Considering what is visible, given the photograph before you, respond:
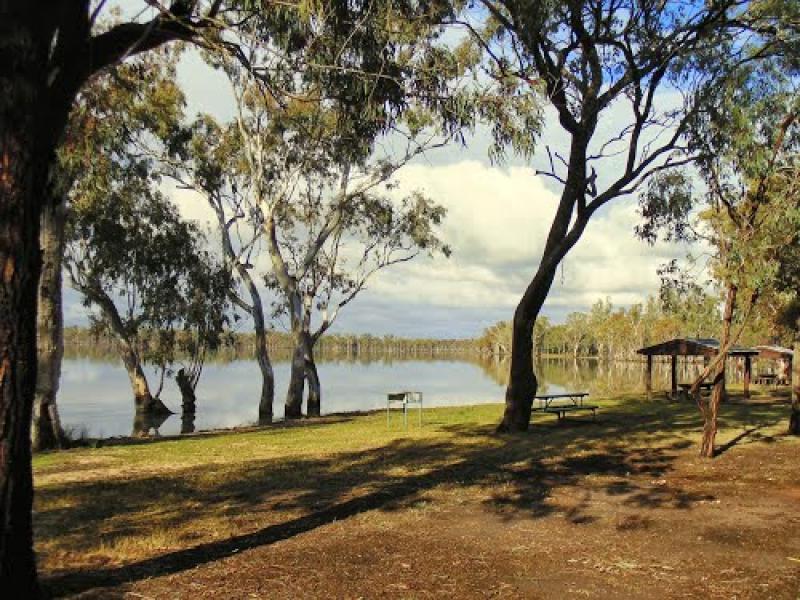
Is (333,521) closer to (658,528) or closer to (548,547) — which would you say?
(548,547)

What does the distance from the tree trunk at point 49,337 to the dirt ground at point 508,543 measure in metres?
7.10

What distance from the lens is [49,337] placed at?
1286cm

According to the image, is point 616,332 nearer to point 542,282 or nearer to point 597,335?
point 597,335

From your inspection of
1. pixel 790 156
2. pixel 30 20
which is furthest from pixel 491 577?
pixel 790 156

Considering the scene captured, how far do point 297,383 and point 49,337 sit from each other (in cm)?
985

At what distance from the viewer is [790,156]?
1273 centimetres

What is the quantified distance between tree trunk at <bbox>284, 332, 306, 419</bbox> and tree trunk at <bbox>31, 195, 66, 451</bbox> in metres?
8.88

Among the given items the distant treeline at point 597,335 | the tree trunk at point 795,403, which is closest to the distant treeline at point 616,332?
the distant treeline at point 597,335

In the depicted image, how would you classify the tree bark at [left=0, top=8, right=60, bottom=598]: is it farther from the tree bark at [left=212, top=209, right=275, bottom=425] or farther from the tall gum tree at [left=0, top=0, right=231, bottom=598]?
the tree bark at [left=212, top=209, right=275, bottom=425]

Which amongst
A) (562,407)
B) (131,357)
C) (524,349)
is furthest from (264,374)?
(524,349)

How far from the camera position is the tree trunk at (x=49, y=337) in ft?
41.9

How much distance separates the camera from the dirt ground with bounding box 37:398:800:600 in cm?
459

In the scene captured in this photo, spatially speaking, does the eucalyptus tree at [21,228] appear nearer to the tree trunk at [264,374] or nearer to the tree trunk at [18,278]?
the tree trunk at [18,278]

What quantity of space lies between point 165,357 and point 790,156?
23.0 meters
